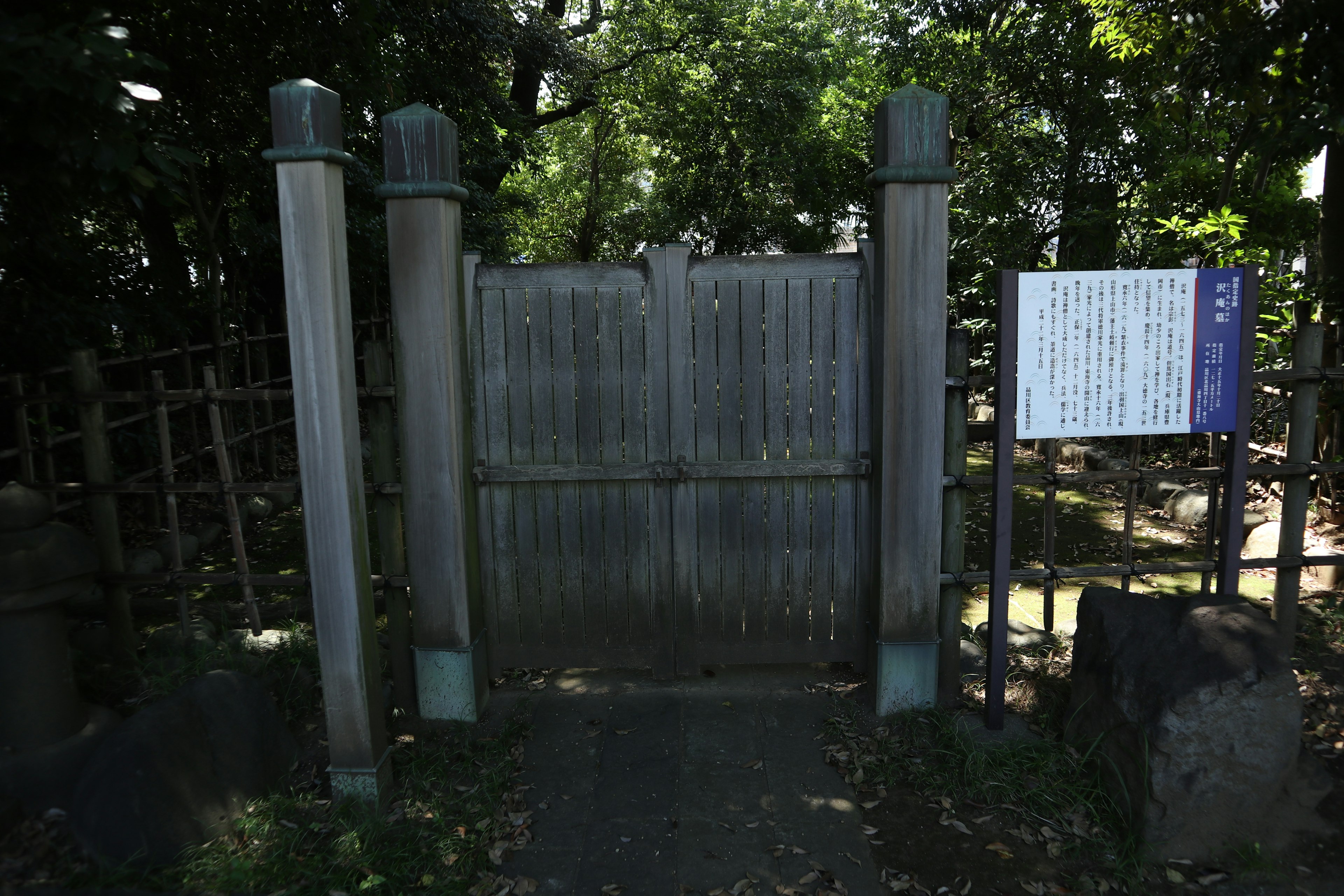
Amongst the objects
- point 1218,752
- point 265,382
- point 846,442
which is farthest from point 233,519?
point 265,382

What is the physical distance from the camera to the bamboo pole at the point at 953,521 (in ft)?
13.7

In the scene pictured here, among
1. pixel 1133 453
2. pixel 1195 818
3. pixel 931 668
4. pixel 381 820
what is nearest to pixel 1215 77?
pixel 1133 453

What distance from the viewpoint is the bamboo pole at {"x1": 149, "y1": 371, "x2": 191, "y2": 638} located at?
14.7ft

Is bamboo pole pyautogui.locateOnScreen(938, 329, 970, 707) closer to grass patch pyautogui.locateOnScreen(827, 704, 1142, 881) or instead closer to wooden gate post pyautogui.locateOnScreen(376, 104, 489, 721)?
grass patch pyautogui.locateOnScreen(827, 704, 1142, 881)

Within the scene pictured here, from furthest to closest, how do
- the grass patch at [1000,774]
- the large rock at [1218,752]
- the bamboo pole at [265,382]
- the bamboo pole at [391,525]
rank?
the bamboo pole at [265,382] → the bamboo pole at [391,525] → the grass patch at [1000,774] → the large rock at [1218,752]

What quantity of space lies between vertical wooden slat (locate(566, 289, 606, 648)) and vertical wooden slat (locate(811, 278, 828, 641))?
109 centimetres

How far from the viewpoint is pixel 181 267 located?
28.7 ft

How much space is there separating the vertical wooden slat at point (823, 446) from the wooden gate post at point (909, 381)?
226 millimetres

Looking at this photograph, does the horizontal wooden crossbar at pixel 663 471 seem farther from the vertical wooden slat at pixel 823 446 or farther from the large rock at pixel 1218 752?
the large rock at pixel 1218 752

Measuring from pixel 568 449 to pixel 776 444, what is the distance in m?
1.07

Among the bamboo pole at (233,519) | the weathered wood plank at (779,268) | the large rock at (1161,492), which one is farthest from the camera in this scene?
the large rock at (1161,492)

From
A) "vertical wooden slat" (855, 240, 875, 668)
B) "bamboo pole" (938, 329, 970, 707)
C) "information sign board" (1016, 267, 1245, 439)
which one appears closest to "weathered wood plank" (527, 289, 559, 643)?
"vertical wooden slat" (855, 240, 875, 668)

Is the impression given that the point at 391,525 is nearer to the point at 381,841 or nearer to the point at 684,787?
the point at 381,841

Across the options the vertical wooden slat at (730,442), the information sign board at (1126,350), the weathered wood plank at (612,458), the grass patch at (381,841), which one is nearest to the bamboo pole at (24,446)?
the grass patch at (381,841)
